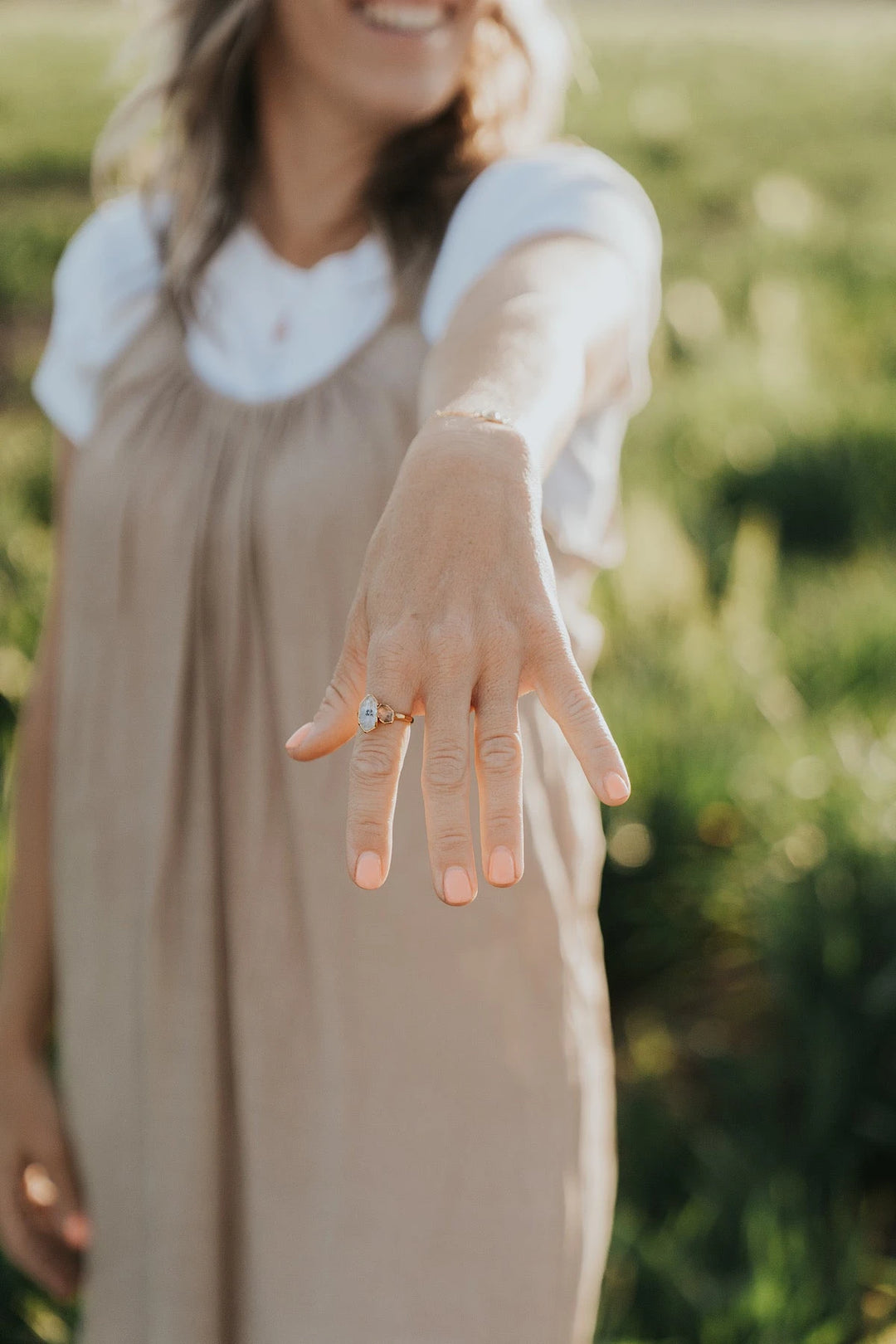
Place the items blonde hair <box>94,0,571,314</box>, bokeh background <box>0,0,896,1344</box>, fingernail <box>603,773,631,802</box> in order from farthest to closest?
bokeh background <box>0,0,896,1344</box> → blonde hair <box>94,0,571,314</box> → fingernail <box>603,773,631,802</box>

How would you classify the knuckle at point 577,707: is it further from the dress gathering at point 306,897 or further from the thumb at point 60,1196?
the thumb at point 60,1196

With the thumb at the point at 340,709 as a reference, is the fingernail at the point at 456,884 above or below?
below

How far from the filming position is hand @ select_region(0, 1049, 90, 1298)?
55.2 inches

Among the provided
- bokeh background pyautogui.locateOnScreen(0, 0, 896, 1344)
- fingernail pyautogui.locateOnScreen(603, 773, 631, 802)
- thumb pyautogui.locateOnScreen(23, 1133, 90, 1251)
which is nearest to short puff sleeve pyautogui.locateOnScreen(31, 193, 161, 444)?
bokeh background pyautogui.locateOnScreen(0, 0, 896, 1344)

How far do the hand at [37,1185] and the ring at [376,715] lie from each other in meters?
0.92

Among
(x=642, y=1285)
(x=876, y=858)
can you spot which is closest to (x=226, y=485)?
(x=642, y=1285)

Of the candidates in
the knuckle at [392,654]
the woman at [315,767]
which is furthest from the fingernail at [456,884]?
the woman at [315,767]

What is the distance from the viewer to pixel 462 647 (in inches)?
27.0

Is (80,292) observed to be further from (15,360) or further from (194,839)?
(15,360)

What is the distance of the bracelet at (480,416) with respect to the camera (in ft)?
2.60

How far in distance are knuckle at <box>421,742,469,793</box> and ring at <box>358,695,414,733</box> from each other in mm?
24

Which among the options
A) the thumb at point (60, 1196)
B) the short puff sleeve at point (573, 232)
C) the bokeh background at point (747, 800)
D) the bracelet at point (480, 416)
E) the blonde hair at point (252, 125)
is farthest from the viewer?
the bokeh background at point (747, 800)

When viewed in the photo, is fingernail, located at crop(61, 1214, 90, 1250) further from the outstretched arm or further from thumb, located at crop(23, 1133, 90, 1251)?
the outstretched arm

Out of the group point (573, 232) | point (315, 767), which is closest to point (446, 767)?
point (315, 767)
